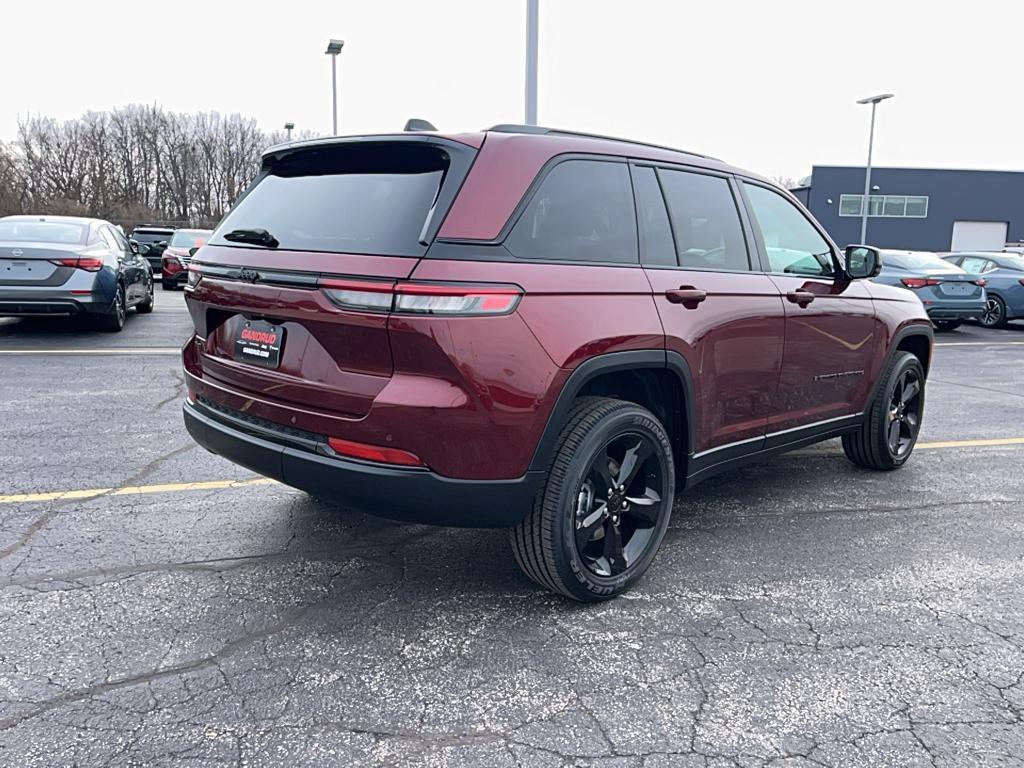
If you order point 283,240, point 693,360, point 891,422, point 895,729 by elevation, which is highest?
point 283,240

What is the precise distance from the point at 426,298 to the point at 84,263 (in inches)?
324

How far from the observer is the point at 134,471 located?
4.73m

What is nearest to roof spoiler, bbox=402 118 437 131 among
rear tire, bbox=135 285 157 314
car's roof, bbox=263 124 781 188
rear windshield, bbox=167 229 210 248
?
car's roof, bbox=263 124 781 188

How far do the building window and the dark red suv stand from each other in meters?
56.0

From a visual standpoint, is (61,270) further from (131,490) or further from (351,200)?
(351,200)

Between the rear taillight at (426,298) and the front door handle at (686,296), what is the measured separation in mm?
885

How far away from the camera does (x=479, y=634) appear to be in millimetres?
2938

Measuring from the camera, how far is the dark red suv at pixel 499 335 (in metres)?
2.67

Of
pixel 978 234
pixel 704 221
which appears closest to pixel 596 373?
pixel 704 221

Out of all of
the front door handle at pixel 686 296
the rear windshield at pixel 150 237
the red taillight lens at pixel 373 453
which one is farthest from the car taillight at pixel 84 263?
the rear windshield at pixel 150 237

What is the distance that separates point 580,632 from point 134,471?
3.06 metres

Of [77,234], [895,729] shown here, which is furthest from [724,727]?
[77,234]

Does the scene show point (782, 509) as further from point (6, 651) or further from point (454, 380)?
point (6, 651)

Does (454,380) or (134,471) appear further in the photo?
(134,471)
